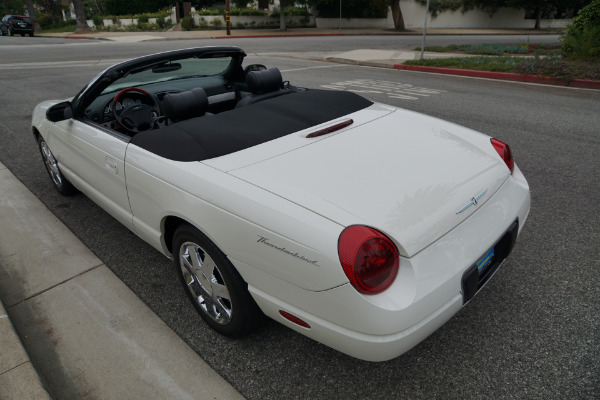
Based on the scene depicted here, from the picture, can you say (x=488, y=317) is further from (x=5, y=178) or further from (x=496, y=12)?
(x=496, y=12)

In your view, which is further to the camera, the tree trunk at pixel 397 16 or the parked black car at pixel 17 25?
the parked black car at pixel 17 25

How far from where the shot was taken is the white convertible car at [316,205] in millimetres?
1805

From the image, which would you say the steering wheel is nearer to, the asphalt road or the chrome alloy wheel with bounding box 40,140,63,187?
the asphalt road

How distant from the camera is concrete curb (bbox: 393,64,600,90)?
965 cm

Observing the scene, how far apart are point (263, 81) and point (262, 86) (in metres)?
0.04

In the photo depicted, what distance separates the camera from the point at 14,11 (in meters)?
60.1

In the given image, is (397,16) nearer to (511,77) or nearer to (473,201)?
(511,77)

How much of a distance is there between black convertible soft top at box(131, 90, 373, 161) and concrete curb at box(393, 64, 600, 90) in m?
8.85

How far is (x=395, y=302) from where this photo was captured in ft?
5.80

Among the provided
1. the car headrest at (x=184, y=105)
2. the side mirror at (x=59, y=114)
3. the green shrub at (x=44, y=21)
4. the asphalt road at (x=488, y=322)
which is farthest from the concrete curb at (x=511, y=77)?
the green shrub at (x=44, y=21)

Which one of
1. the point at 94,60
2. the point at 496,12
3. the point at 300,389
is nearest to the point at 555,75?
the point at 300,389

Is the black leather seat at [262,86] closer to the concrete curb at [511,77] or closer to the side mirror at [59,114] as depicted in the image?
the side mirror at [59,114]

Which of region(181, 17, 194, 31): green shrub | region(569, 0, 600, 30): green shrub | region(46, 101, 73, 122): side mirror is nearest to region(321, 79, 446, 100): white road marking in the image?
region(569, 0, 600, 30): green shrub

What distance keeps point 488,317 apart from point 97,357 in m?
2.28
